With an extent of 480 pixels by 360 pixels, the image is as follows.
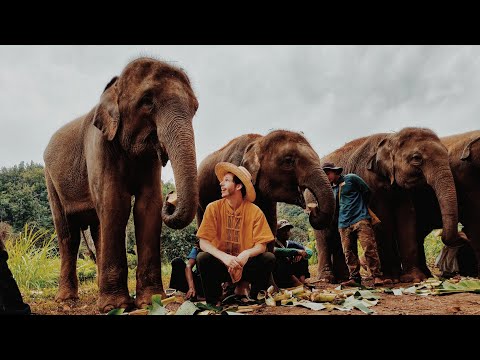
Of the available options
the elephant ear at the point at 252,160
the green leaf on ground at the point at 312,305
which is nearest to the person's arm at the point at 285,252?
the elephant ear at the point at 252,160

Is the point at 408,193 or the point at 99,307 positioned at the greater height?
the point at 408,193

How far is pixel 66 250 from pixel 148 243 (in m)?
2.01

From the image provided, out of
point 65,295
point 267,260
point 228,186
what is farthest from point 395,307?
point 65,295

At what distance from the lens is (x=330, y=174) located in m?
A: 6.73

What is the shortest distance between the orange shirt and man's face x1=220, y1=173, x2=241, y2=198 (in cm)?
15

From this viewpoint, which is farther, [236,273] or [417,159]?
[417,159]

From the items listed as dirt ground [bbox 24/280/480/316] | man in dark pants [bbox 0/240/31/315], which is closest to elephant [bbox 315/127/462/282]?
dirt ground [bbox 24/280/480/316]

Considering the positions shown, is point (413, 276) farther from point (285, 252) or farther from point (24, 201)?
point (24, 201)

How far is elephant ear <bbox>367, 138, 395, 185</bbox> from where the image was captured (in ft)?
23.6

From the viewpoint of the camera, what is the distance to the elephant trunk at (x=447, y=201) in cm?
620

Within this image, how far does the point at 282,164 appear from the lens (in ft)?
21.0
